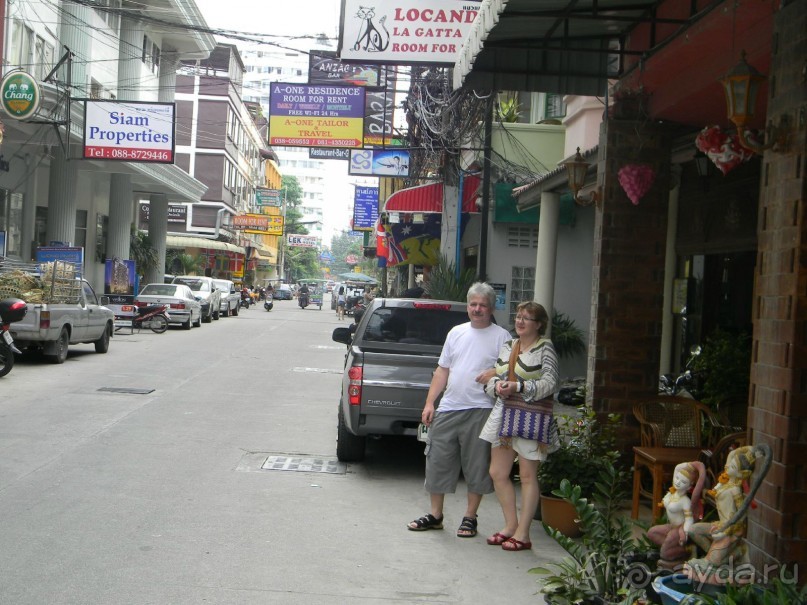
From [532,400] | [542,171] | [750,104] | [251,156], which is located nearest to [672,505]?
[532,400]

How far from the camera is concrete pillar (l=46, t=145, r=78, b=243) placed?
26328 millimetres

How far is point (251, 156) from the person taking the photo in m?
76.9

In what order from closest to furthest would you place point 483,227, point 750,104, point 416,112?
1. point 750,104
2. point 483,227
3. point 416,112

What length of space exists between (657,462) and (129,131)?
63.8ft

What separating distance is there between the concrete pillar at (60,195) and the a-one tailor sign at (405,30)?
16.2m

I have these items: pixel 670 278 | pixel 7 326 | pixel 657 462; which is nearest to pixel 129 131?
pixel 7 326

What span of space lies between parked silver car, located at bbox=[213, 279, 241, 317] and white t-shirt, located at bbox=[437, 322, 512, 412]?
106 feet

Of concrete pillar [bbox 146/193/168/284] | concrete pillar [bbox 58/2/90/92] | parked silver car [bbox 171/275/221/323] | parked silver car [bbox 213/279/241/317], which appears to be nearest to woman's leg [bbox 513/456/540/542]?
concrete pillar [bbox 58/2/90/92]

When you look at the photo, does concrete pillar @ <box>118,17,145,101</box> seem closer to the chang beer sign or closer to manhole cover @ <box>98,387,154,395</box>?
the chang beer sign

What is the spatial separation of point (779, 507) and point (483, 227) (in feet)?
42.4

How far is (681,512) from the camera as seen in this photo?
457 centimetres

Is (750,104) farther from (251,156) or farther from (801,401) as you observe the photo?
(251,156)

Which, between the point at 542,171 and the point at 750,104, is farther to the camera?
the point at 542,171

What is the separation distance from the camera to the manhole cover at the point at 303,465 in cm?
885
